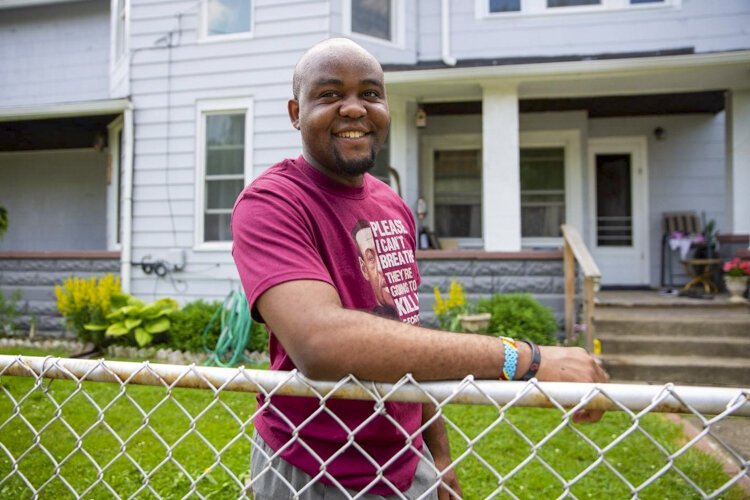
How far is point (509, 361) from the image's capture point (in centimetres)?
111

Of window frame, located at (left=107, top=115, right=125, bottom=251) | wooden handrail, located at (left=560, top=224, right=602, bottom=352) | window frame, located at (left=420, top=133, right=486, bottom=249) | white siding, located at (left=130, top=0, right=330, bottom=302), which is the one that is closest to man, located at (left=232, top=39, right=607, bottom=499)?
wooden handrail, located at (left=560, top=224, right=602, bottom=352)

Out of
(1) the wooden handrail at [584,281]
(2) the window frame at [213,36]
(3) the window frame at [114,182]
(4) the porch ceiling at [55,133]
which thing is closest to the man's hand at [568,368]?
(1) the wooden handrail at [584,281]

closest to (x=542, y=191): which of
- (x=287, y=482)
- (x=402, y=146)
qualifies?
(x=402, y=146)

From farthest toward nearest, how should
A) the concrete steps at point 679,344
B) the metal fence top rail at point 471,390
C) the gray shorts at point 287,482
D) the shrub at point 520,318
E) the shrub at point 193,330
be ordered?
the shrub at point 193,330
the shrub at point 520,318
the concrete steps at point 679,344
the gray shorts at point 287,482
the metal fence top rail at point 471,390

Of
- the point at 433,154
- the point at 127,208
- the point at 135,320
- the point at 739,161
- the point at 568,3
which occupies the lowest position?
the point at 135,320

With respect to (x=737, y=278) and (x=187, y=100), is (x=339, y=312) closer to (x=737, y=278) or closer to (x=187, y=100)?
(x=737, y=278)

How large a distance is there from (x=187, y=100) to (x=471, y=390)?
8.00 metres

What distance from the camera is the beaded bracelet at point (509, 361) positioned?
3.64 ft

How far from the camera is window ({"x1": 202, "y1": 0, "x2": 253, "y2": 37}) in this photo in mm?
8086

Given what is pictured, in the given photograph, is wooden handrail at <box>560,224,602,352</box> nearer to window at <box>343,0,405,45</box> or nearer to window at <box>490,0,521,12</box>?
window at <box>490,0,521,12</box>

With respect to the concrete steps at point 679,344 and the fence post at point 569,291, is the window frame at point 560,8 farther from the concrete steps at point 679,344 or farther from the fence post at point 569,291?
the concrete steps at point 679,344

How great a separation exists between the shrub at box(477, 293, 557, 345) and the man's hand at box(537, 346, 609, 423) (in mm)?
5163

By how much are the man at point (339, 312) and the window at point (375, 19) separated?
6874mm

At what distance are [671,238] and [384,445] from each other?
8781 mm
